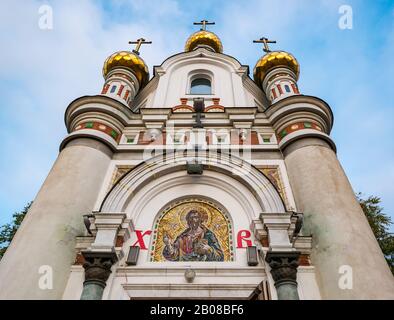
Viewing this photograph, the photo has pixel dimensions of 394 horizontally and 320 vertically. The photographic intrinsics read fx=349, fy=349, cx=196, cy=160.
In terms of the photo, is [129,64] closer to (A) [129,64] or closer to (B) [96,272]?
(A) [129,64]

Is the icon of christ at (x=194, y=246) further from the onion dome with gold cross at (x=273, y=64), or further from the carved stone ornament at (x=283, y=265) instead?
the onion dome with gold cross at (x=273, y=64)

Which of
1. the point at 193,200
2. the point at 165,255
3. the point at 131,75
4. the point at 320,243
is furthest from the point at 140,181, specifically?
the point at 131,75

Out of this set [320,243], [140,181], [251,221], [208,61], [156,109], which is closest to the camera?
[320,243]

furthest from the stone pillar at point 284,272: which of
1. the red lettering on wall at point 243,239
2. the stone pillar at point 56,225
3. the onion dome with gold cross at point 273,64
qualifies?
the onion dome with gold cross at point 273,64

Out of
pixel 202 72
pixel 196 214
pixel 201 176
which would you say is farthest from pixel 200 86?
pixel 196 214

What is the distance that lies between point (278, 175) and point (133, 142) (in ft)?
12.1

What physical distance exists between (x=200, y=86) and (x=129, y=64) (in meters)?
2.61

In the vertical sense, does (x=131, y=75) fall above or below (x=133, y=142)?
above

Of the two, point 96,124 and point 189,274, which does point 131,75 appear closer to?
point 96,124

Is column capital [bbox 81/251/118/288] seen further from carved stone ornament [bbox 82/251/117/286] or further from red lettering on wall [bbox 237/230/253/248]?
red lettering on wall [bbox 237/230/253/248]

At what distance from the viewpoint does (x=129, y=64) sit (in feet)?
40.0

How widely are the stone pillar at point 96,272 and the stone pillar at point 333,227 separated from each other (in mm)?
3452

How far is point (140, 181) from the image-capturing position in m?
7.30

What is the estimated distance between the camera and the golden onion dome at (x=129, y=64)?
12180mm
